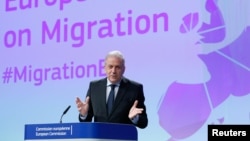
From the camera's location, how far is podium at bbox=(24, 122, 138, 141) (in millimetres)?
2975

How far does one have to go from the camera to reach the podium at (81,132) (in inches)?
117

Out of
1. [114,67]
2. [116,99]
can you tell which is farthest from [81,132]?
[116,99]

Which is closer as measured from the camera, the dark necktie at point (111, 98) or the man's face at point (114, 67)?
the man's face at point (114, 67)

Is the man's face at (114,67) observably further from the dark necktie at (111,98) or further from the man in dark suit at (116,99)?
the dark necktie at (111,98)

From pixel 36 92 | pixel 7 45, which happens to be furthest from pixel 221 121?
pixel 7 45

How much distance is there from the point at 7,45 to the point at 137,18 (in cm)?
131

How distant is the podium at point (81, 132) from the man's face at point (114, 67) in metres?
0.72

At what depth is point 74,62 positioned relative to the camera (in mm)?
5062

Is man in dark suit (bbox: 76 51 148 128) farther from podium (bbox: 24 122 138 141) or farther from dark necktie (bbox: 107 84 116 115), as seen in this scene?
podium (bbox: 24 122 138 141)

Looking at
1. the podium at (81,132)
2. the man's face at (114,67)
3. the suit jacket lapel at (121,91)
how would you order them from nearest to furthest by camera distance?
the podium at (81,132), the man's face at (114,67), the suit jacket lapel at (121,91)

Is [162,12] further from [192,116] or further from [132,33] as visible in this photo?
[192,116]

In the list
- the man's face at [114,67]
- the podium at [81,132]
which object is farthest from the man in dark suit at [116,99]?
the podium at [81,132]

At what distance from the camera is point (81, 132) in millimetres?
2986

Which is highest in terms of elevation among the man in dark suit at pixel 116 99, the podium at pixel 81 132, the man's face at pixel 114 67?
the man's face at pixel 114 67
